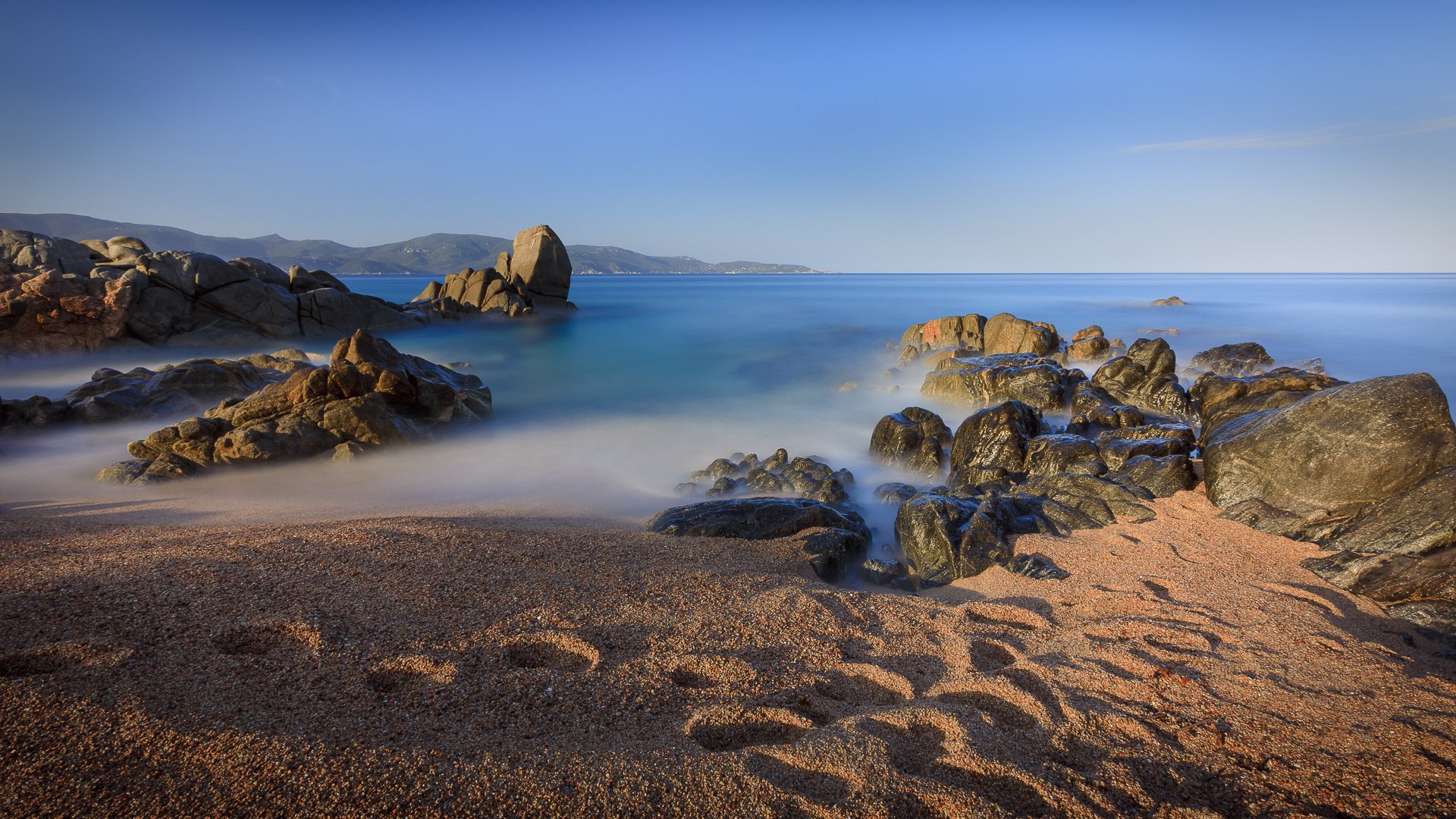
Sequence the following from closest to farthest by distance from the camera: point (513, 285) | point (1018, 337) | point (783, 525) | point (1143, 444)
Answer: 1. point (783, 525)
2. point (1143, 444)
3. point (1018, 337)
4. point (513, 285)

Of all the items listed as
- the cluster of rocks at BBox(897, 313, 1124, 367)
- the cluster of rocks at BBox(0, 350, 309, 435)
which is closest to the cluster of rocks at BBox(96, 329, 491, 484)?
the cluster of rocks at BBox(0, 350, 309, 435)

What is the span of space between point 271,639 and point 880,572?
13.8 feet

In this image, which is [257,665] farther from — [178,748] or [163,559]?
[163,559]

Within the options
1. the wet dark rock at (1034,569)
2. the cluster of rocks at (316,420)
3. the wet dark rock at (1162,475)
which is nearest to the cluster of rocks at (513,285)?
the cluster of rocks at (316,420)

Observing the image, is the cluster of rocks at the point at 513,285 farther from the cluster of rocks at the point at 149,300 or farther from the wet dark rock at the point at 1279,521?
the wet dark rock at the point at 1279,521

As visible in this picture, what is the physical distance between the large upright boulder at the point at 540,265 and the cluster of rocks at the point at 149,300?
42.2 ft

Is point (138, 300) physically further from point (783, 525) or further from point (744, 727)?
point (744, 727)

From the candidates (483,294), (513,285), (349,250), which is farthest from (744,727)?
(349,250)

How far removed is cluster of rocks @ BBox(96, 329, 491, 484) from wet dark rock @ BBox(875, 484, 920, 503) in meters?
7.47

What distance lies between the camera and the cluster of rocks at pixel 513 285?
3562 cm

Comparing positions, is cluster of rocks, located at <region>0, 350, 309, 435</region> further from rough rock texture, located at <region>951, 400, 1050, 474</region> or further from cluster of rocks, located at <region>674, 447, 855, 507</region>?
rough rock texture, located at <region>951, 400, 1050, 474</region>

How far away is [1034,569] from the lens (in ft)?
15.2

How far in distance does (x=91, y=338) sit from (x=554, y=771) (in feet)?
81.3

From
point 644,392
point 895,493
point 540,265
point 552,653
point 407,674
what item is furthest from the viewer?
Result: point 540,265
